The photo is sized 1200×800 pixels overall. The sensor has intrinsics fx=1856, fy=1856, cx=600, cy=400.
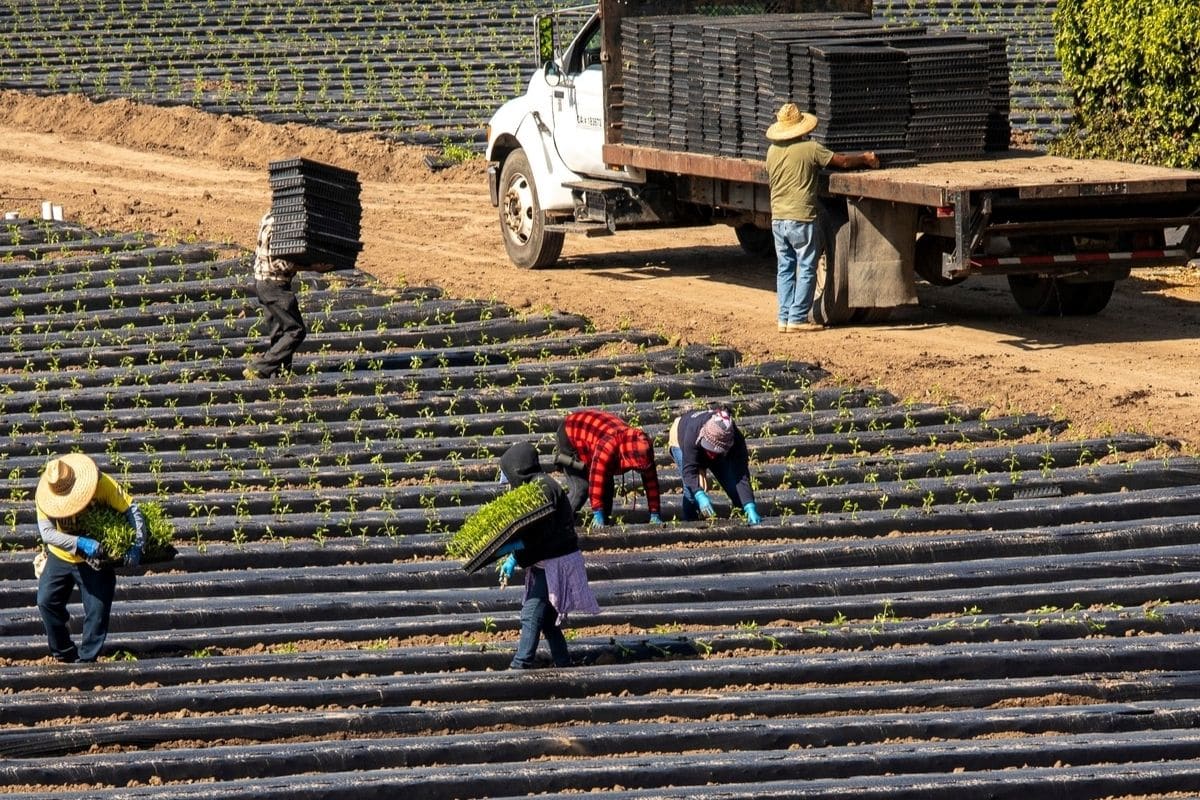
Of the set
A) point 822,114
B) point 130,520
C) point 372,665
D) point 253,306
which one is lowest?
point 372,665

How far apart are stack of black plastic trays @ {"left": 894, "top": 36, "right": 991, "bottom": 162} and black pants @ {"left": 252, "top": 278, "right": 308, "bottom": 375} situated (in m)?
5.06

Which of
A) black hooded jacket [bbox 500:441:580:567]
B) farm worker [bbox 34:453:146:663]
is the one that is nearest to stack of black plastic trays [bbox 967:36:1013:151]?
black hooded jacket [bbox 500:441:580:567]

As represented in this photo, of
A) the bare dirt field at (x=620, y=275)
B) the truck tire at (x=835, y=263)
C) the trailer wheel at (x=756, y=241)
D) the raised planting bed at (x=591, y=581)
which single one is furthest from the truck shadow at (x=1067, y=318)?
the raised planting bed at (x=591, y=581)

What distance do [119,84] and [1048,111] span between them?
12123 millimetres

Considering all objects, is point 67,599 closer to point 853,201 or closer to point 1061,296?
point 853,201

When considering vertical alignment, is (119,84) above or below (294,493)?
above

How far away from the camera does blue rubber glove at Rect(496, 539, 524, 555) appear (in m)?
9.27

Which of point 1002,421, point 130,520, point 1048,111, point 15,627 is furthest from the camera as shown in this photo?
point 1048,111

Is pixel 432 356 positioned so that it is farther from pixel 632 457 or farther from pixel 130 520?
pixel 130 520

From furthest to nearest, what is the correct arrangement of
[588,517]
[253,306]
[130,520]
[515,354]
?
[253,306] → [515,354] → [588,517] → [130,520]

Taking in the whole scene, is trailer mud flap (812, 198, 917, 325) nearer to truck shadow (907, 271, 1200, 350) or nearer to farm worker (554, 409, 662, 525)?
truck shadow (907, 271, 1200, 350)

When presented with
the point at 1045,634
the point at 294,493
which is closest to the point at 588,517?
the point at 294,493

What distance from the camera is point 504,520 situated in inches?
364

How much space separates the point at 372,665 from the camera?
973 centimetres
